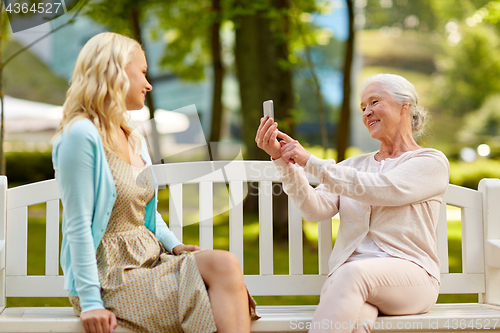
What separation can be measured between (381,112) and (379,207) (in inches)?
17.7

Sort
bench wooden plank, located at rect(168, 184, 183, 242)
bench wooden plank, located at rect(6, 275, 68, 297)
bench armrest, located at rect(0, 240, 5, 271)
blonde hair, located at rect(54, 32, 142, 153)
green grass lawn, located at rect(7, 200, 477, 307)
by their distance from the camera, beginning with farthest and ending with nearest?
1. green grass lawn, located at rect(7, 200, 477, 307)
2. bench wooden plank, located at rect(168, 184, 183, 242)
3. bench wooden plank, located at rect(6, 275, 68, 297)
4. bench armrest, located at rect(0, 240, 5, 271)
5. blonde hair, located at rect(54, 32, 142, 153)

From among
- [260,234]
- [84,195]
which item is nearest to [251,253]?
[260,234]

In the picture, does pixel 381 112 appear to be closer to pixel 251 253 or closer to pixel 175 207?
pixel 175 207

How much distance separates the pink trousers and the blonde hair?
40.2 inches

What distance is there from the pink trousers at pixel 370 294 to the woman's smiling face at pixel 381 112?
626 mm

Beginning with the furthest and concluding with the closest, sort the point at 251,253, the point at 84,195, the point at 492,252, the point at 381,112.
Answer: the point at 251,253 → the point at 492,252 → the point at 381,112 → the point at 84,195

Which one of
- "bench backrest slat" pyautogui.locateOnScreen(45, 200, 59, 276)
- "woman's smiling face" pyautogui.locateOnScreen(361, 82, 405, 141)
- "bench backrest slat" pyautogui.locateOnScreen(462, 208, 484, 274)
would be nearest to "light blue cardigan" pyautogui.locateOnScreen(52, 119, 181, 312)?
"bench backrest slat" pyautogui.locateOnScreen(45, 200, 59, 276)

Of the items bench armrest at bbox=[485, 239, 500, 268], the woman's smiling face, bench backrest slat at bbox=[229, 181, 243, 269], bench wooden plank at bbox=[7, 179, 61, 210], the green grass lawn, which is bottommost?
the green grass lawn

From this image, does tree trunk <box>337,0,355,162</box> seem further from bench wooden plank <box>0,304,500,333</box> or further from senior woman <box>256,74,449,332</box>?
bench wooden plank <box>0,304,500,333</box>

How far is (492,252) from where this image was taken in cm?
245

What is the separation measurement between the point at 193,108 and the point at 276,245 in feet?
10.5

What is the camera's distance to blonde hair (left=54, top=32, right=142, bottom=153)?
1.90 meters

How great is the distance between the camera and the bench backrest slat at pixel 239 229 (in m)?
2.38

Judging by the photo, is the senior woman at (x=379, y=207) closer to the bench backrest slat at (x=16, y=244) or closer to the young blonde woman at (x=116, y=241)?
the young blonde woman at (x=116, y=241)
